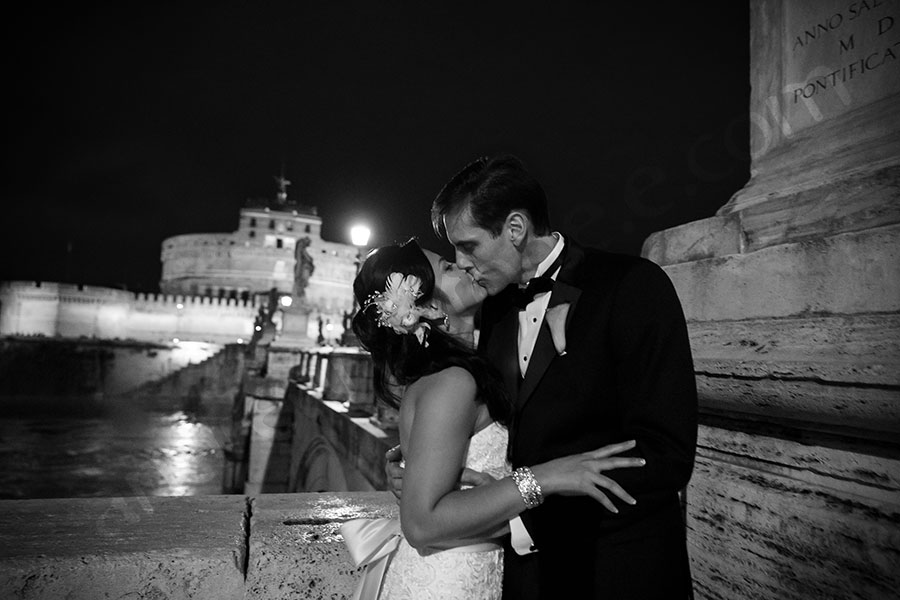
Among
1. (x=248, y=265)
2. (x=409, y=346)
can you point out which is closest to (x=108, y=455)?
(x=409, y=346)

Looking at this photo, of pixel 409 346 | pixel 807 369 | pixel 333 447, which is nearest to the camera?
pixel 807 369

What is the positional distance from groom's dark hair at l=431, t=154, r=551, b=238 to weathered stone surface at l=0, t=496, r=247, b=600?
1.58 m

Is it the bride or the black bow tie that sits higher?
the black bow tie

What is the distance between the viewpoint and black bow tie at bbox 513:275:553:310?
1.59m

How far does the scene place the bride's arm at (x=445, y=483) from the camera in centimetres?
135

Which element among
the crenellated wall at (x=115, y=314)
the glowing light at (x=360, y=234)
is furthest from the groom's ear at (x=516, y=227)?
the crenellated wall at (x=115, y=314)

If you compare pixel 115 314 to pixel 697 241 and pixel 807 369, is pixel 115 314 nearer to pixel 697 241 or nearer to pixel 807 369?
pixel 697 241

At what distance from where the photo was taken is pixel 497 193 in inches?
63.1

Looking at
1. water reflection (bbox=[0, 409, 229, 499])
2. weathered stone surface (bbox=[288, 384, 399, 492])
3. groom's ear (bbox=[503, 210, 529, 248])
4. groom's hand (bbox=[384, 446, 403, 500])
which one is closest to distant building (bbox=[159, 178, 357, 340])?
water reflection (bbox=[0, 409, 229, 499])

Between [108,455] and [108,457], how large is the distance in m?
0.30

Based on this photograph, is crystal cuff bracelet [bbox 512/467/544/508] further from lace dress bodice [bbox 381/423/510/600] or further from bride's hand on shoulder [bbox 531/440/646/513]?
lace dress bodice [bbox 381/423/510/600]

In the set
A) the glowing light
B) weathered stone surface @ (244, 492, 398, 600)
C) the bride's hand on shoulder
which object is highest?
the glowing light

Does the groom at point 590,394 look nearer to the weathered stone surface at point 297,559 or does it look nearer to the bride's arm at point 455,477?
the bride's arm at point 455,477

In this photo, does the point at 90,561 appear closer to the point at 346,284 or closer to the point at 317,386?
the point at 317,386
